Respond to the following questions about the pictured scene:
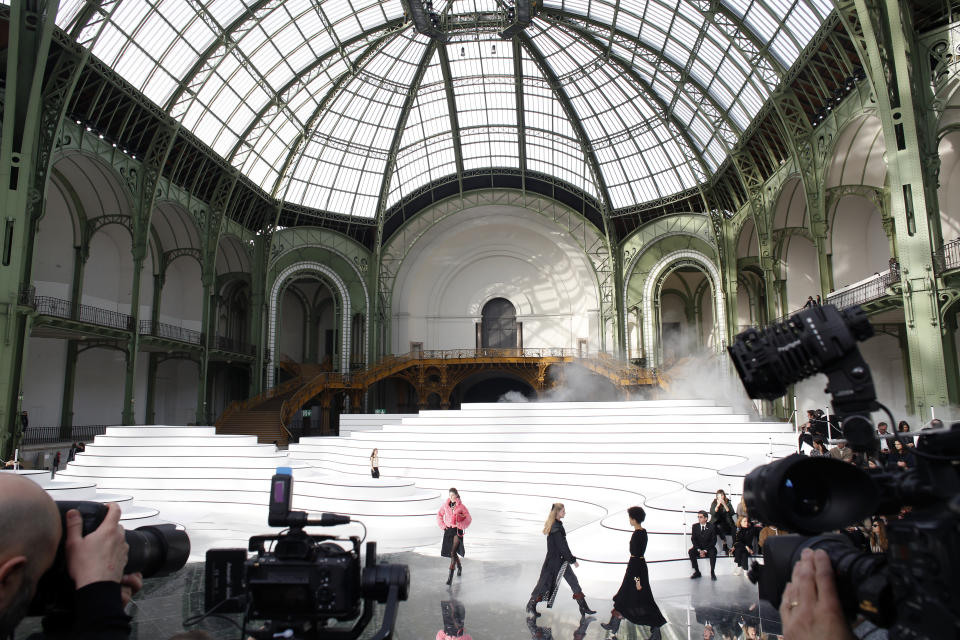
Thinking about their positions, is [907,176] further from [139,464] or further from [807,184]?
[139,464]

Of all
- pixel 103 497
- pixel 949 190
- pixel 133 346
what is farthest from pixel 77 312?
pixel 949 190

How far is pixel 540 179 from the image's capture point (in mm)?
43938

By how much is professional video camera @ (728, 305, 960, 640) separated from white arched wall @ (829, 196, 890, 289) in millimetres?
28421

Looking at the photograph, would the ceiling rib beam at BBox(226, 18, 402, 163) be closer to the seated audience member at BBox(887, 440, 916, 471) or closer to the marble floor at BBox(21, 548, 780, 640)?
the marble floor at BBox(21, 548, 780, 640)

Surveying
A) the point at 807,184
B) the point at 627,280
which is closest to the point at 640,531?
the point at 807,184

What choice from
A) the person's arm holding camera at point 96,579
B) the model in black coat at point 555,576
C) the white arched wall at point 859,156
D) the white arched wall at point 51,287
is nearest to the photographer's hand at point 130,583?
the person's arm holding camera at point 96,579

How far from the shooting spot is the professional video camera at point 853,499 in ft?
5.69

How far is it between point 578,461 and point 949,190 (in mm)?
15949

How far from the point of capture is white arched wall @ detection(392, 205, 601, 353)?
147ft

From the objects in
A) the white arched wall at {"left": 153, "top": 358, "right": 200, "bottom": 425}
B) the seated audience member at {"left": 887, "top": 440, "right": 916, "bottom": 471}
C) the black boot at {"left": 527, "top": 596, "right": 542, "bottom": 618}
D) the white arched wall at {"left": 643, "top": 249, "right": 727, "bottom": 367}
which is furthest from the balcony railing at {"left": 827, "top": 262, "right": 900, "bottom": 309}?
the white arched wall at {"left": 153, "top": 358, "right": 200, "bottom": 425}

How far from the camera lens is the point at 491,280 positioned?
46.3 meters

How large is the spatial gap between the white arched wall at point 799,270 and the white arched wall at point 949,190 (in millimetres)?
10243

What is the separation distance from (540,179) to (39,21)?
2999 cm

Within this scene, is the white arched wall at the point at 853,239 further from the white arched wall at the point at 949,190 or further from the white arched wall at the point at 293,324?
the white arched wall at the point at 293,324
